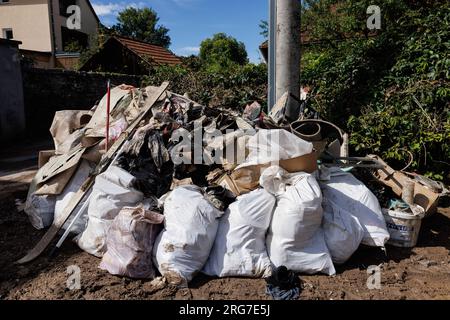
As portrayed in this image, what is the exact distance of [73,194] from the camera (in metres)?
3.32

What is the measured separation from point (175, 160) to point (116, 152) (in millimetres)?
588

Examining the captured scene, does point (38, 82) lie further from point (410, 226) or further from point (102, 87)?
point (410, 226)

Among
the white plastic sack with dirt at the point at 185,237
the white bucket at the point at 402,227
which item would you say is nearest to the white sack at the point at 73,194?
the white plastic sack with dirt at the point at 185,237

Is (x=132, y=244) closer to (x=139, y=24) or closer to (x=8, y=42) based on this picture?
(x=8, y=42)

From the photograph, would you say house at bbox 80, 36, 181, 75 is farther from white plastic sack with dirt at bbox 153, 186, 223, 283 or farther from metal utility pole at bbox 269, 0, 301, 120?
white plastic sack with dirt at bbox 153, 186, 223, 283

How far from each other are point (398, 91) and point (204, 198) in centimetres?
302

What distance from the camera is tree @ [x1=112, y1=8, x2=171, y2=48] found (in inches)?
1303

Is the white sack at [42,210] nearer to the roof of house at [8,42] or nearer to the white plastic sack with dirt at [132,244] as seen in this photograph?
the white plastic sack with dirt at [132,244]

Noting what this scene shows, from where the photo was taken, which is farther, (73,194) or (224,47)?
(224,47)

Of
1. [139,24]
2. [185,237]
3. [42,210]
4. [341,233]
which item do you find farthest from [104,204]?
[139,24]

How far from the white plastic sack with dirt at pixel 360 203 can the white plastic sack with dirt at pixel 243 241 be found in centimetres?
64

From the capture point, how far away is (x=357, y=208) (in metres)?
2.96

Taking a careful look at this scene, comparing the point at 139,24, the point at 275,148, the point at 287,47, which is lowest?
the point at 275,148

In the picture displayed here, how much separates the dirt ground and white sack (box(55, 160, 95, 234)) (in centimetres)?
17
